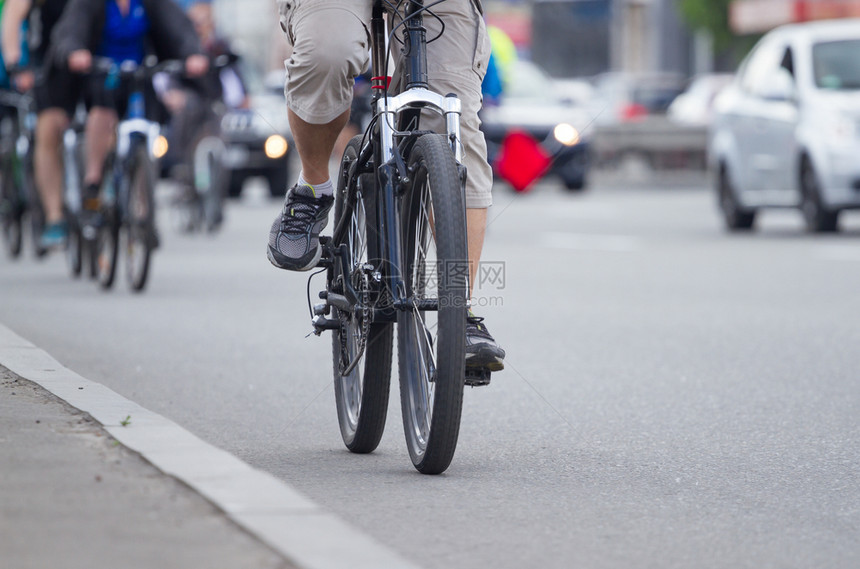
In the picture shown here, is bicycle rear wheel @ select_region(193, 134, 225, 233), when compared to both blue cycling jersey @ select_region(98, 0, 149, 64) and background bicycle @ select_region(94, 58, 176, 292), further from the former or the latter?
background bicycle @ select_region(94, 58, 176, 292)

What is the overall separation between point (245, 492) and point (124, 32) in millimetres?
7024

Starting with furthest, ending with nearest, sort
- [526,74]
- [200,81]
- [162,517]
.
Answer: [526,74], [200,81], [162,517]

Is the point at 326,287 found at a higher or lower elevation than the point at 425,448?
higher

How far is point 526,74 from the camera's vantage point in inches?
992

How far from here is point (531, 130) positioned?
76.4 feet

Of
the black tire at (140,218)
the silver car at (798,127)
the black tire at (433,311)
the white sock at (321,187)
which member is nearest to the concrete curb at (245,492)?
the black tire at (433,311)

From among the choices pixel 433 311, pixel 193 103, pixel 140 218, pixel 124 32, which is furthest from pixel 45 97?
pixel 433 311

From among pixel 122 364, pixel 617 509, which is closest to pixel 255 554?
pixel 617 509

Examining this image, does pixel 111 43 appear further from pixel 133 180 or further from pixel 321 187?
pixel 321 187

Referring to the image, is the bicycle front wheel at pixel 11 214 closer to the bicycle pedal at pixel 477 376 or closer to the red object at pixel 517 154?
the bicycle pedal at pixel 477 376

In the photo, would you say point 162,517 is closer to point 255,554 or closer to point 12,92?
point 255,554

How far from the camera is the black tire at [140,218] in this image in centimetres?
987

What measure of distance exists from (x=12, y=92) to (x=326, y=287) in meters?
8.35

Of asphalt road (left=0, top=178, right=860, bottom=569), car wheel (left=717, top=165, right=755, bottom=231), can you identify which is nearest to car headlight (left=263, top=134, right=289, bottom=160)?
car wheel (left=717, top=165, right=755, bottom=231)
